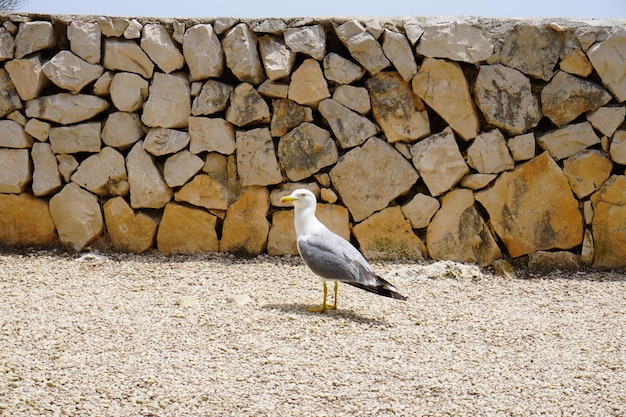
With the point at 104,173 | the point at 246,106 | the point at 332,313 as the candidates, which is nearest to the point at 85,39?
the point at 104,173

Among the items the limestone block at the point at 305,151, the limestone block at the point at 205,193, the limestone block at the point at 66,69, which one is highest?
the limestone block at the point at 66,69

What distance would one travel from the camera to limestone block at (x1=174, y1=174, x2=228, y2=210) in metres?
5.24

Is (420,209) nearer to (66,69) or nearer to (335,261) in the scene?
(335,261)

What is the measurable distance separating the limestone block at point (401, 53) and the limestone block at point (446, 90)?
8cm

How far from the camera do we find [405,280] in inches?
184

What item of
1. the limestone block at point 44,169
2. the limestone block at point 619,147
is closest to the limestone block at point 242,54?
the limestone block at point 44,169

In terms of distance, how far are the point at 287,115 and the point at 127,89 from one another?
1.24 m

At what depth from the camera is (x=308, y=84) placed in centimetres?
509

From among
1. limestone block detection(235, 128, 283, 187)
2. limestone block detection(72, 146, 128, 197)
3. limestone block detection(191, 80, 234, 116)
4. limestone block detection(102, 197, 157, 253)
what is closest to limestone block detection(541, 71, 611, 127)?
limestone block detection(235, 128, 283, 187)

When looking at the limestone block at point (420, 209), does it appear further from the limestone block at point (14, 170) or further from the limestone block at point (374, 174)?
the limestone block at point (14, 170)

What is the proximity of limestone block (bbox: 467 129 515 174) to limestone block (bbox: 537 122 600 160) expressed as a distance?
275mm

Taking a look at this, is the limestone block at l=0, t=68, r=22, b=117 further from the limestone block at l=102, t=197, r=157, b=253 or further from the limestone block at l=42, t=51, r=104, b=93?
the limestone block at l=102, t=197, r=157, b=253

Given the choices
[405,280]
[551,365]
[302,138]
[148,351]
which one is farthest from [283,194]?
[551,365]

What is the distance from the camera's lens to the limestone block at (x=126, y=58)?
5.19 meters
